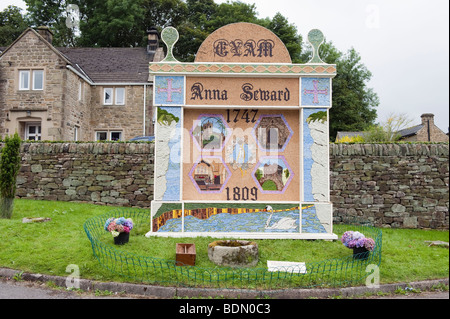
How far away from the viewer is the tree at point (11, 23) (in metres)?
33.2

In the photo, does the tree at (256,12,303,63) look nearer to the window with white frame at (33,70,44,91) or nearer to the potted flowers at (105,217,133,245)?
the window with white frame at (33,70,44,91)

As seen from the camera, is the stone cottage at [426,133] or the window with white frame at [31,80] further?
the stone cottage at [426,133]

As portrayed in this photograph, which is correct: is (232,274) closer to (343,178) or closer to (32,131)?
(343,178)

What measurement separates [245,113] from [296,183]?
2183 millimetres

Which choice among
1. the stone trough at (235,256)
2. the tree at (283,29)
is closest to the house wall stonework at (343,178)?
the stone trough at (235,256)

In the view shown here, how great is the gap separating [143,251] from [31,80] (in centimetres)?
1892

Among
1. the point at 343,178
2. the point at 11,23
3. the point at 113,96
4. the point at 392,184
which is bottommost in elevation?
the point at 392,184

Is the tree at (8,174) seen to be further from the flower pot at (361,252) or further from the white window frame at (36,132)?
the white window frame at (36,132)

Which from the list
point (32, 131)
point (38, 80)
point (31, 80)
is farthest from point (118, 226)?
point (31, 80)

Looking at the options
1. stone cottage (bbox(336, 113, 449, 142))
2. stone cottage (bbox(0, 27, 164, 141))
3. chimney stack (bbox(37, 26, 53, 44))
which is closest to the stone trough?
stone cottage (bbox(0, 27, 164, 141))

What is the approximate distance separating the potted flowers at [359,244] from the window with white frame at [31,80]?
20.7 metres

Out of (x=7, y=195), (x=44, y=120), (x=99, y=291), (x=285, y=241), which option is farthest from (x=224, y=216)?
(x=44, y=120)

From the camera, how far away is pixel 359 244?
6.97 meters

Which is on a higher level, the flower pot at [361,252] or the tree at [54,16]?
the tree at [54,16]
